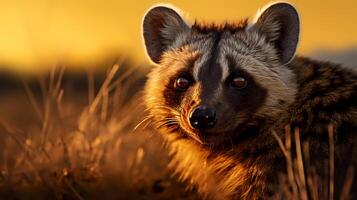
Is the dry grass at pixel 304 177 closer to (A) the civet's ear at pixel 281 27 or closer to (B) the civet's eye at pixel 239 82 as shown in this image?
(B) the civet's eye at pixel 239 82

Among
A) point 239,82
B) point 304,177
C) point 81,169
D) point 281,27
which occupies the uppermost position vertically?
point 281,27

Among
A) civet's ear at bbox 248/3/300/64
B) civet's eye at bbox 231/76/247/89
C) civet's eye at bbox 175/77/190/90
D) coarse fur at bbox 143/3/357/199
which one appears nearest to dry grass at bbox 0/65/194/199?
coarse fur at bbox 143/3/357/199

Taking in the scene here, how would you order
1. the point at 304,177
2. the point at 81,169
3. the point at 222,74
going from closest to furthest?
the point at 304,177, the point at 222,74, the point at 81,169

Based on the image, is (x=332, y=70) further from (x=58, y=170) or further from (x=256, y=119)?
(x=58, y=170)

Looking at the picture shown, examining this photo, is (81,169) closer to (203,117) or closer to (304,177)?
(203,117)

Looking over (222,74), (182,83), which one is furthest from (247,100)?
(182,83)

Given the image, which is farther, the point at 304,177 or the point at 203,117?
the point at 203,117

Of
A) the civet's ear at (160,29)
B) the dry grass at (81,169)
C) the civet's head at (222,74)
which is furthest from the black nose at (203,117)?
the civet's ear at (160,29)
